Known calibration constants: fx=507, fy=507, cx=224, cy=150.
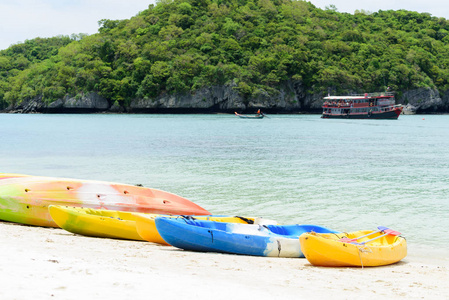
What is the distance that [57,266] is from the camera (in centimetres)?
716

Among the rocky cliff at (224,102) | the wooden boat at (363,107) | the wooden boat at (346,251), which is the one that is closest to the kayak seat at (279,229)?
the wooden boat at (346,251)

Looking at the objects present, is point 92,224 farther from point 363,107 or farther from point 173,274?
point 363,107

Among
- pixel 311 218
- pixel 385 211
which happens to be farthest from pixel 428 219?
pixel 311 218

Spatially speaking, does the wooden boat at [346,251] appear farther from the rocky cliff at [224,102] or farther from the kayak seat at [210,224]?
the rocky cliff at [224,102]

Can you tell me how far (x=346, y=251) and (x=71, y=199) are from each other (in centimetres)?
695

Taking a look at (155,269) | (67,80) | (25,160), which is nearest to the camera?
(155,269)

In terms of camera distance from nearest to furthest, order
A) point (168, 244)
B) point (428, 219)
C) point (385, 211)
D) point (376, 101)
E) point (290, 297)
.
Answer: point (290, 297), point (168, 244), point (428, 219), point (385, 211), point (376, 101)

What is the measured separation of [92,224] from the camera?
11.3m

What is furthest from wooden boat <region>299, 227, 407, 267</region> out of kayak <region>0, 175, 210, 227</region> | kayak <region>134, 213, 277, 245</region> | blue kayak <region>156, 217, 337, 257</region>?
kayak <region>0, 175, 210, 227</region>

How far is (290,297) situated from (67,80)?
130 m

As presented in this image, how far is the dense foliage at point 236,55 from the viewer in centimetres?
12388

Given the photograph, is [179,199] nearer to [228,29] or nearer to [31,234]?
[31,234]

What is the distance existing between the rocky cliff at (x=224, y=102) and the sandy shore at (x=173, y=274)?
110m

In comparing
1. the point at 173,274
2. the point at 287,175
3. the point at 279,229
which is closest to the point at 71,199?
the point at 279,229
